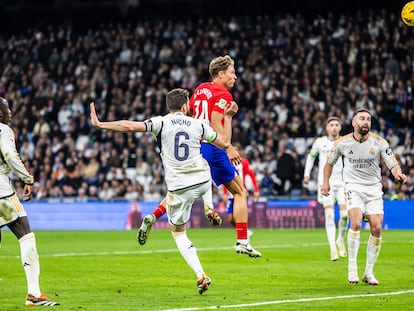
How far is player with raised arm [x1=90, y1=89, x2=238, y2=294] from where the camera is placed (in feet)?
39.5

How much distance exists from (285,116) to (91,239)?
10495 millimetres

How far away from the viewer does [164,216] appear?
103ft

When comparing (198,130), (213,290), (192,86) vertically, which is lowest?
(213,290)

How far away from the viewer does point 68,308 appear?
10961 mm

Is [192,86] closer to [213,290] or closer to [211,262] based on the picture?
[211,262]

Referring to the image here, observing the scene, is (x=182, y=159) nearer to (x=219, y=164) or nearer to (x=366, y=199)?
(x=219, y=164)

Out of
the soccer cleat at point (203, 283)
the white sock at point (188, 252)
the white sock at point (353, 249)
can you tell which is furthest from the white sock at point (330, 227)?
the soccer cleat at point (203, 283)

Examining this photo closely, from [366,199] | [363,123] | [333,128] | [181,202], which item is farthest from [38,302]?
[333,128]

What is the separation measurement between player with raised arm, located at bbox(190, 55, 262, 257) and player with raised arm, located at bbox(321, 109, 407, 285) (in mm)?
1289

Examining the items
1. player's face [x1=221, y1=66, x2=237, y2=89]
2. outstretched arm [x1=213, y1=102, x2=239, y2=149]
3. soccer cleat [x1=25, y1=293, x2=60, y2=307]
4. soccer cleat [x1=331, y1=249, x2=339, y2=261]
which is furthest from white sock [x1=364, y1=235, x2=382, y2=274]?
soccer cleat [x1=25, y1=293, x2=60, y2=307]

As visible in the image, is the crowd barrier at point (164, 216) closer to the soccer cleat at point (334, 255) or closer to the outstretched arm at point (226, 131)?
the soccer cleat at point (334, 255)

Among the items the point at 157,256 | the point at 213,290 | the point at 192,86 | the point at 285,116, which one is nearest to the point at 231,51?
the point at 192,86

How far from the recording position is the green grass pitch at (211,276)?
37.3 ft

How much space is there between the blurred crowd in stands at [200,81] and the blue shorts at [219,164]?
1637 centimetres
